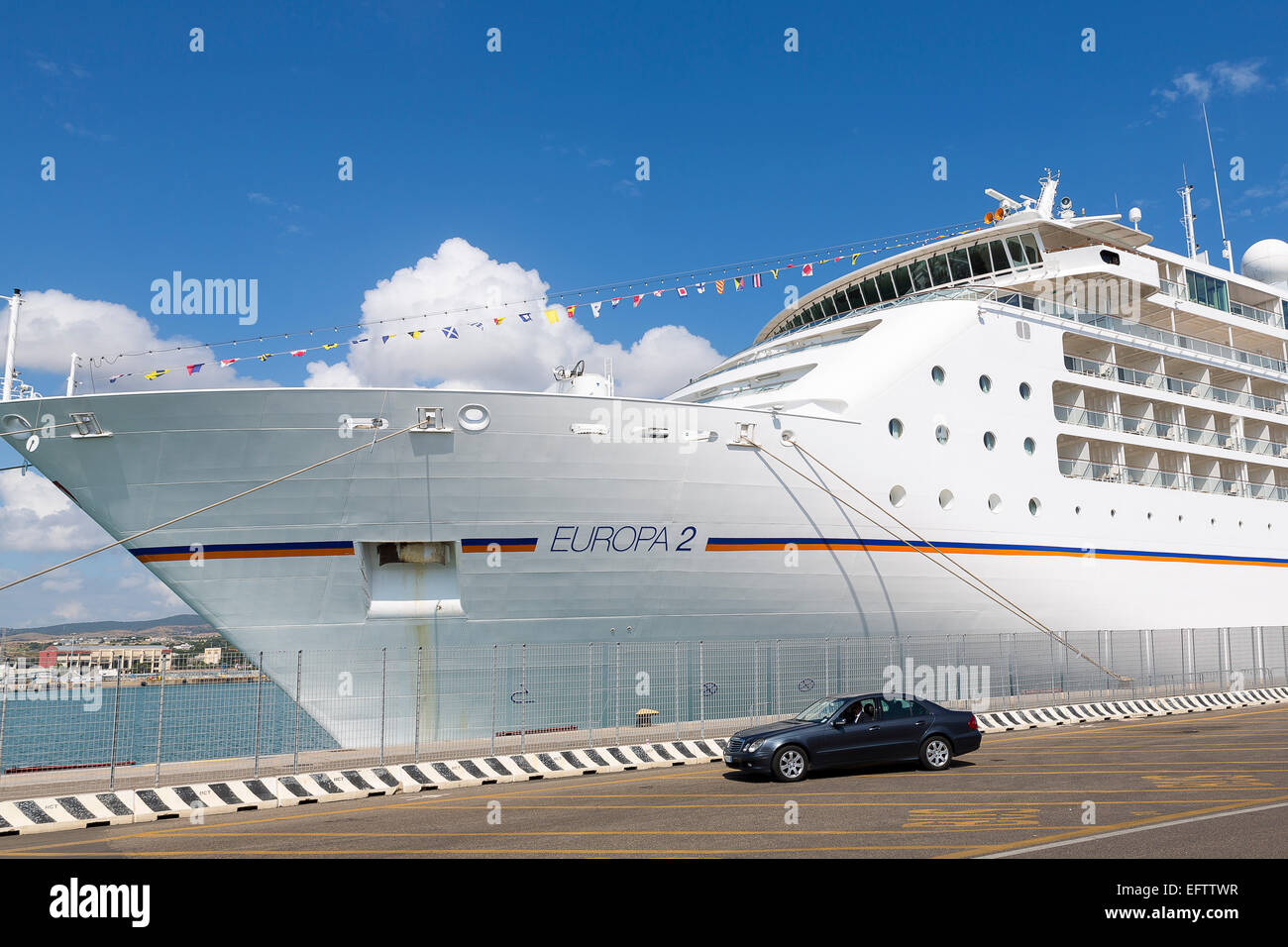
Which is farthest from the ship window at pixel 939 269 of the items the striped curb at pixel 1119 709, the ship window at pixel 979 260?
the striped curb at pixel 1119 709

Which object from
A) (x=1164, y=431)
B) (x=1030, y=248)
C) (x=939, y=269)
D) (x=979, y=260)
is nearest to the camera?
(x=1030, y=248)

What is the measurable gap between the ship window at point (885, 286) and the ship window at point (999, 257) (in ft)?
7.70

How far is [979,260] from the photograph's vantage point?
21188mm

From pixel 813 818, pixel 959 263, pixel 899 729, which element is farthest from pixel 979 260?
pixel 813 818

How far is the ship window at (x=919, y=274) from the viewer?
21656 millimetres

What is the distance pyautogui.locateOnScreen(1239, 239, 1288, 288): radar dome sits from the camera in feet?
91.4

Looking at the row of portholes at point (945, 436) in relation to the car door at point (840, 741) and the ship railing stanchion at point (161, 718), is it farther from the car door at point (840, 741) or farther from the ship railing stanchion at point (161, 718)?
the ship railing stanchion at point (161, 718)

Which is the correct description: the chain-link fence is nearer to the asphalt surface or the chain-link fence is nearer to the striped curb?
the striped curb

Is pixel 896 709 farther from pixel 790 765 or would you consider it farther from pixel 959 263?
pixel 959 263

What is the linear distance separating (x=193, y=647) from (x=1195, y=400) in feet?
74.7

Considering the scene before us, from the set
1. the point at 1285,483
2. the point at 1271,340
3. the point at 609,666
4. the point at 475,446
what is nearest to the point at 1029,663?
the point at 609,666

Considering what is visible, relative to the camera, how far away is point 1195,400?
2277 centimetres

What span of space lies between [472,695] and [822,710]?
17.1 ft

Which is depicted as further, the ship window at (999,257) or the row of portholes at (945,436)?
the ship window at (999,257)
